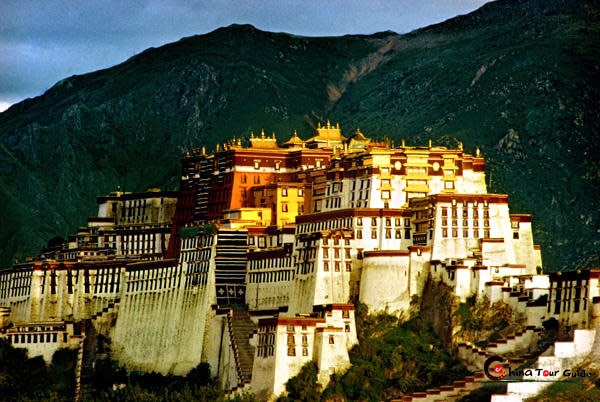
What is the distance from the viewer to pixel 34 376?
16362 cm

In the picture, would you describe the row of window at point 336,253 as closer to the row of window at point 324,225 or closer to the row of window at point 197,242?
the row of window at point 324,225

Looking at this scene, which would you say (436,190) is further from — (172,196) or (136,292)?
(172,196)

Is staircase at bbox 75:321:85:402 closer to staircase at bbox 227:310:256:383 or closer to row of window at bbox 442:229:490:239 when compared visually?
staircase at bbox 227:310:256:383

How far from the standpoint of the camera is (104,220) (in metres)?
198

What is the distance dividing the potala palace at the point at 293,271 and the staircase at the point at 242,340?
0.50 ft

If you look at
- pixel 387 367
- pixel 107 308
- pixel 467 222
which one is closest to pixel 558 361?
pixel 387 367

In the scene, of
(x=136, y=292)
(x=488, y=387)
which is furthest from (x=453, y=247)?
(x=136, y=292)

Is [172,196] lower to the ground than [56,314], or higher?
higher

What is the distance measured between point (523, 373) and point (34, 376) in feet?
164

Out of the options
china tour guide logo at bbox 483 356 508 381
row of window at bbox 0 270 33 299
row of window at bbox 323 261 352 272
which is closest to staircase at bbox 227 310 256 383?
row of window at bbox 323 261 352 272

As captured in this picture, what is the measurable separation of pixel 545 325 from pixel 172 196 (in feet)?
217

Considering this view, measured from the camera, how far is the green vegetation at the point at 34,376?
16112 centimetres

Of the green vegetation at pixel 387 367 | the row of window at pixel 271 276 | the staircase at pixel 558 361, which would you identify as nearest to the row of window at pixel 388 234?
the row of window at pixel 271 276

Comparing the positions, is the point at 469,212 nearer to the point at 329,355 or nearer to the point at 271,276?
the point at 271,276
